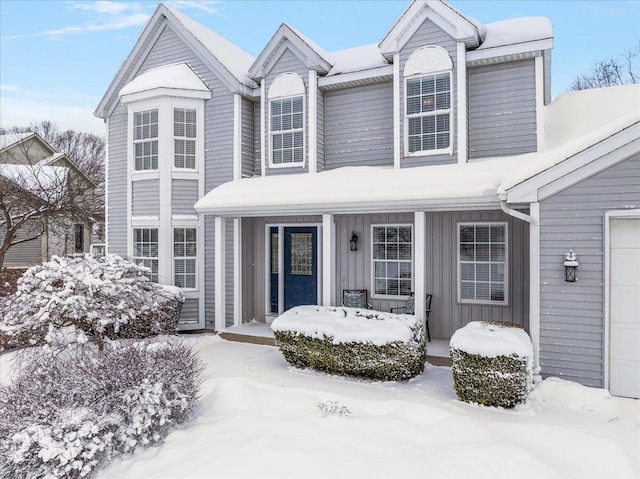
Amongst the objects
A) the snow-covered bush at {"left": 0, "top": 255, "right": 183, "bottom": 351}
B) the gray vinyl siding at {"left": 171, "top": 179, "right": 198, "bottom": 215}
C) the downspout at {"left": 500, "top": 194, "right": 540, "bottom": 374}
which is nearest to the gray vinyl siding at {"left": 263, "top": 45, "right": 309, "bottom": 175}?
the gray vinyl siding at {"left": 171, "top": 179, "right": 198, "bottom": 215}

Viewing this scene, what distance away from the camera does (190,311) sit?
1029 cm

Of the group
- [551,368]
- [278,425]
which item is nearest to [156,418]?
[278,425]

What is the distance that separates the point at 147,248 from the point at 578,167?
9345 mm

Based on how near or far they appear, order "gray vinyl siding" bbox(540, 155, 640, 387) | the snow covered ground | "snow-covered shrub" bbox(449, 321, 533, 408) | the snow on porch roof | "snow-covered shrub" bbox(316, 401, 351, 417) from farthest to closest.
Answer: the snow on porch roof
"gray vinyl siding" bbox(540, 155, 640, 387)
"snow-covered shrub" bbox(449, 321, 533, 408)
"snow-covered shrub" bbox(316, 401, 351, 417)
the snow covered ground

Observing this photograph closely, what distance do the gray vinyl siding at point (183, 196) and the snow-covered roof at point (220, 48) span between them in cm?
287

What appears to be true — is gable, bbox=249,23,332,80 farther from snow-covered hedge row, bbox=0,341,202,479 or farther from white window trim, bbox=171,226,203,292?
snow-covered hedge row, bbox=0,341,202,479

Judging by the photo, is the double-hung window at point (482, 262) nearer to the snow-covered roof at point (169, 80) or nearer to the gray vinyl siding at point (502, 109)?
the gray vinyl siding at point (502, 109)

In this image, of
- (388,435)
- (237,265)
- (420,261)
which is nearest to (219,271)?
(237,265)

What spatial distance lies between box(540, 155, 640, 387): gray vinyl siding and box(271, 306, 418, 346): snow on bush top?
6.58 ft

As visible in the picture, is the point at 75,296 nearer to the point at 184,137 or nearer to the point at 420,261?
the point at 184,137

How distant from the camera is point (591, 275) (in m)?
5.82

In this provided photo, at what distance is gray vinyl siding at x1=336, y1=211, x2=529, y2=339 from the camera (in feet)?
26.0

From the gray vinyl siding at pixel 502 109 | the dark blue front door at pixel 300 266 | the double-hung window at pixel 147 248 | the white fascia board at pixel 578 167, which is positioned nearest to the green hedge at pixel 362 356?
the white fascia board at pixel 578 167

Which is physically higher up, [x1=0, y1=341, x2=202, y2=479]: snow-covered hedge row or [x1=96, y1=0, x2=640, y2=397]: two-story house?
[x1=96, y1=0, x2=640, y2=397]: two-story house
